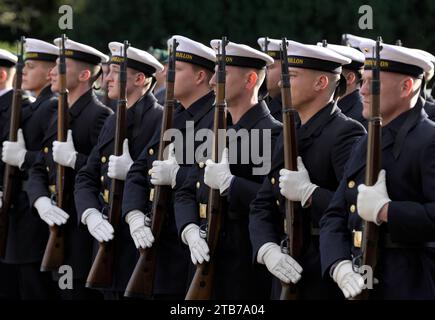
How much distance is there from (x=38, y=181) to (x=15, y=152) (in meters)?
0.54

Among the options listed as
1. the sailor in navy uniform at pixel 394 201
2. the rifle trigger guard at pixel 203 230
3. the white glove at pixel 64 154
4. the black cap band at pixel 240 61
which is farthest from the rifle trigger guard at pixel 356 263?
the white glove at pixel 64 154

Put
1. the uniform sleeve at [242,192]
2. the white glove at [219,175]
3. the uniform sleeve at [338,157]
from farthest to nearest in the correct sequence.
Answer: the white glove at [219,175], the uniform sleeve at [242,192], the uniform sleeve at [338,157]

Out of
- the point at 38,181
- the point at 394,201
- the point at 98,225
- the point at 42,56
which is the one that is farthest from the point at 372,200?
the point at 42,56

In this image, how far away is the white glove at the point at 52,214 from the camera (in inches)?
420

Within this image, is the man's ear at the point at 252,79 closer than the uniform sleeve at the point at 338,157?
No

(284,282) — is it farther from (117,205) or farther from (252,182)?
(117,205)

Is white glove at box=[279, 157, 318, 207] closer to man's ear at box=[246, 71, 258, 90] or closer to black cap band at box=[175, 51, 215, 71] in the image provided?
man's ear at box=[246, 71, 258, 90]

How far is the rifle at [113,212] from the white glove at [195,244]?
4.22 ft

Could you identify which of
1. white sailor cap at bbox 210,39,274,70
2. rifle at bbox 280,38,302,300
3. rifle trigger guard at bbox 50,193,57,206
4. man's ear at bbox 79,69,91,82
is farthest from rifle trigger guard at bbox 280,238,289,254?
man's ear at bbox 79,69,91,82

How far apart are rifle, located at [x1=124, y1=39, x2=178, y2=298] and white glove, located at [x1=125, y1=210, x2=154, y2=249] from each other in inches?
1.5

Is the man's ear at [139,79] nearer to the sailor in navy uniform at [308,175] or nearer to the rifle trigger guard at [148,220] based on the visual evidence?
the rifle trigger guard at [148,220]

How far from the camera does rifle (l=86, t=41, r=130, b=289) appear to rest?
389 inches

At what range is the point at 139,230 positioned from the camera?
942 centimetres

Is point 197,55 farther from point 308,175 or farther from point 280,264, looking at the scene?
point 280,264
